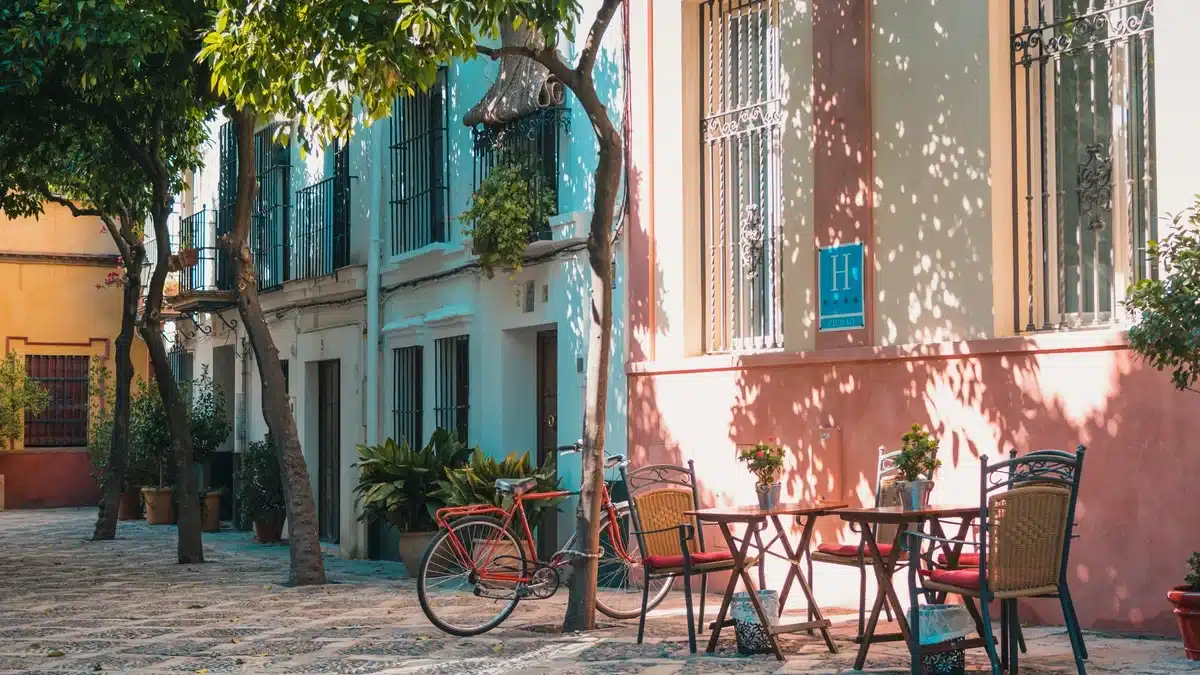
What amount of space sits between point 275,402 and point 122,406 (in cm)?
673

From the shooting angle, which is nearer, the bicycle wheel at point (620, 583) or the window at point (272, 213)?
the bicycle wheel at point (620, 583)

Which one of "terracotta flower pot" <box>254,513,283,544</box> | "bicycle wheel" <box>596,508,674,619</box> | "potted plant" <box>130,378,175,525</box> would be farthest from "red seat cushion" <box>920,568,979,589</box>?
"potted plant" <box>130,378,175,525</box>

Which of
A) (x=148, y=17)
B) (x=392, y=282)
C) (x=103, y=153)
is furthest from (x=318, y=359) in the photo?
(x=148, y=17)

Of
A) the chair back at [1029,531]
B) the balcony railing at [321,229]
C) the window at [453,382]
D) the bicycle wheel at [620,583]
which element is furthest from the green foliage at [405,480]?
the chair back at [1029,531]

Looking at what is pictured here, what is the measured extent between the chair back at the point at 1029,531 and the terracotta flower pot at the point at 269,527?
44.7 feet

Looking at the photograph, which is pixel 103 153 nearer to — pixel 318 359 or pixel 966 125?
pixel 318 359

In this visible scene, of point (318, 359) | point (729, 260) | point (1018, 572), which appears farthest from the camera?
point (318, 359)

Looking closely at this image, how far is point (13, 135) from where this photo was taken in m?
15.0

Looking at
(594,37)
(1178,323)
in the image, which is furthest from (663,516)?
(1178,323)

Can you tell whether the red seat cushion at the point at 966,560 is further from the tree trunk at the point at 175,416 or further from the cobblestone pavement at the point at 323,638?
the tree trunk at the point at 175,416

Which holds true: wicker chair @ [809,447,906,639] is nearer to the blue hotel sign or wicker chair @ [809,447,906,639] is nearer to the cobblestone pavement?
the cobblestone pavement

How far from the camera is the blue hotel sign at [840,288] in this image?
1021 cm

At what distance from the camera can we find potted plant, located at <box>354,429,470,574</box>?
13.9 m

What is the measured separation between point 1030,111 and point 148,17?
7.01 meters
